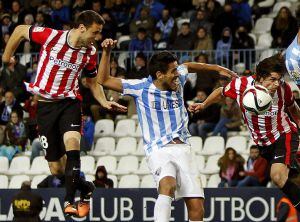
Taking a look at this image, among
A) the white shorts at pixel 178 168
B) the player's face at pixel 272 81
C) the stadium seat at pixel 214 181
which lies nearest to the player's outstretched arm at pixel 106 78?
the white shorts at pixel 178 168

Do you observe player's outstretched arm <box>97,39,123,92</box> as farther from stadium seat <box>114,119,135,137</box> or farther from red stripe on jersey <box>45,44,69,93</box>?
stadium seat <box>114,119,135,137</box>

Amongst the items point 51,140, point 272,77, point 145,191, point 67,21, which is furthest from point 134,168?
point 272,77

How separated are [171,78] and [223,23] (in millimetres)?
10283

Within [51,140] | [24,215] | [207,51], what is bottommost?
[24,215]

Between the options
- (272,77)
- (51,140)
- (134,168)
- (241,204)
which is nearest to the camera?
(272,77)

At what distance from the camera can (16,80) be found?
931 inches

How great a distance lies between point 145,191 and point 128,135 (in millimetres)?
3810

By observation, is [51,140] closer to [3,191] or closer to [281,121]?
[281,121]

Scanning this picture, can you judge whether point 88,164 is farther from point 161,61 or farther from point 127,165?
point 161,61

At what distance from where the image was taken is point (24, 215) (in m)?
14.6

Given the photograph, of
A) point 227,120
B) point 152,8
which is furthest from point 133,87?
point 152,8

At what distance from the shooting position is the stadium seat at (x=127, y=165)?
21266 millimetres

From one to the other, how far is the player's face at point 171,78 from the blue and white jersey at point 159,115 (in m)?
0.07

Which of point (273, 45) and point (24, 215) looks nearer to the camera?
point (24, 215)
